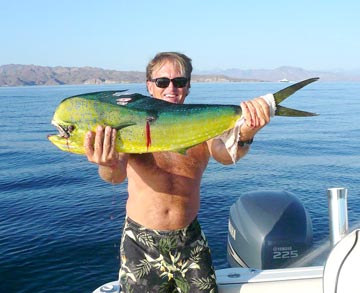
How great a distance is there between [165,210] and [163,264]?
0.42 meters

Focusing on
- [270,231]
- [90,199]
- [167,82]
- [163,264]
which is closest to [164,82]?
[167,82]

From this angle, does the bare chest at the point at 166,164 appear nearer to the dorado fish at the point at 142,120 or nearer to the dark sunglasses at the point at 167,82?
the dark sunglasses at the point at 167,82

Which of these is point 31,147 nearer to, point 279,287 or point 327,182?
point 327,182

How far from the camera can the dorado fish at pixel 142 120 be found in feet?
8.52

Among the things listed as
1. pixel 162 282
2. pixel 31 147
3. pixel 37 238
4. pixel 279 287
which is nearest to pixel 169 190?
pixel 162 282

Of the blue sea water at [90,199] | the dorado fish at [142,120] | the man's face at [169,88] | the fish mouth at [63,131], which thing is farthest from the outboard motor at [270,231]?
the fish mouth at [63,131]

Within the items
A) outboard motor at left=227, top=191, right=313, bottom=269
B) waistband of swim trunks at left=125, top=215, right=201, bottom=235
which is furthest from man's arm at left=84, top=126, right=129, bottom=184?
outboard motor at left=227, top=191, right=313, bottom=269

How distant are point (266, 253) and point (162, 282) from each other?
2.68 meters

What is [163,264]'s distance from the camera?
3244 millimetres

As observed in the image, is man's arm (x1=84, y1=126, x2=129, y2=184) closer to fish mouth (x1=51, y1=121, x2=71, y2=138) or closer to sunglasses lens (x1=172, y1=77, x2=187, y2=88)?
fish mouth (x1=51, y1=121, x2=71, y2=138)

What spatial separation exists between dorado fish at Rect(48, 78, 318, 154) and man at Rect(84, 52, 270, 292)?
16.7 inches

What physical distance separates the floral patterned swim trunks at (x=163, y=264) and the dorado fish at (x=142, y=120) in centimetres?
89

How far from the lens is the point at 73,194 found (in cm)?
1469

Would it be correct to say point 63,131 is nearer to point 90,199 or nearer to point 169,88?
point 169,88
